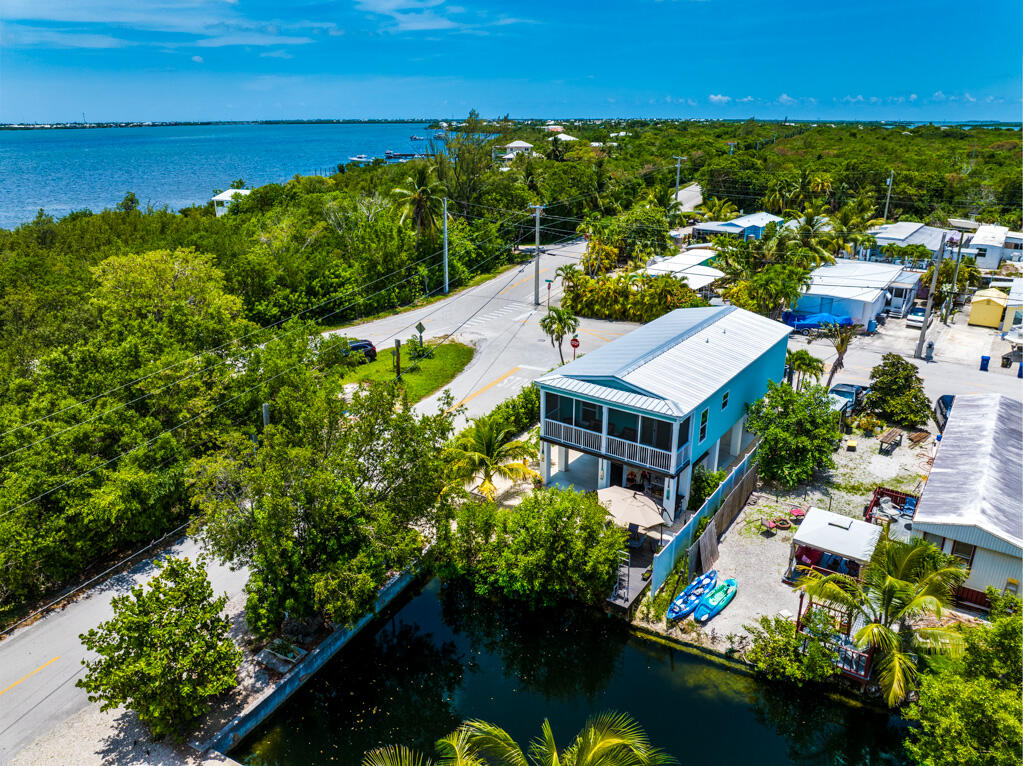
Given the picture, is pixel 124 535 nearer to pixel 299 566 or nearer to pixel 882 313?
pixel 299 566

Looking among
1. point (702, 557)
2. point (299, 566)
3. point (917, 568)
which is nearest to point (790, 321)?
point (702, 557)

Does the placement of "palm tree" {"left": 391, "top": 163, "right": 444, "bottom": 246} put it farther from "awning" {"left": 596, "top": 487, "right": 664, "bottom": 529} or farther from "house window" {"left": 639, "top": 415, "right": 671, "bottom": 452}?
"awning" {"left": 596, "top": 487, "right": 664, "bottom": 529}

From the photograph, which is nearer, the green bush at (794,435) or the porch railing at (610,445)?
the porch railing at (610,445)

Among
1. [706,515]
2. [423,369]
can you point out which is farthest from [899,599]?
[423,369]

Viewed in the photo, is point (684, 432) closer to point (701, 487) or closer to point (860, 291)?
point (701, 487)

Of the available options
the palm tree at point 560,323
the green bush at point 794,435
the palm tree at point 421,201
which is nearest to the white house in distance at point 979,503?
the green bush at point 794,435

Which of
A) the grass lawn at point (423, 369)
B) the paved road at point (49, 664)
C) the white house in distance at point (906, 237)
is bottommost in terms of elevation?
the paved road at point (49, 664)

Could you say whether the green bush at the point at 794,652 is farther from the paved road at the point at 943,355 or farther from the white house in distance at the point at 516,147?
the white house in distance at the point at 516,147
